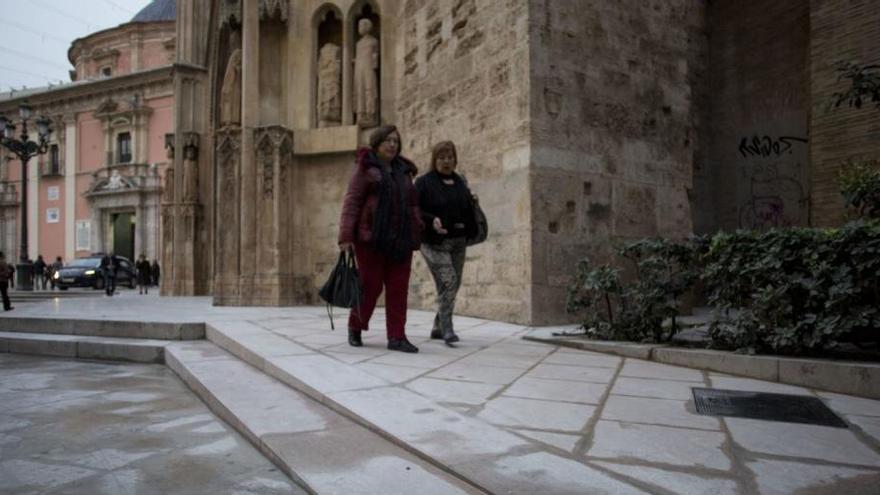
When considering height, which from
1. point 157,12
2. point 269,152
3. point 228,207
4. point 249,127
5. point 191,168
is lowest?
point 228,207

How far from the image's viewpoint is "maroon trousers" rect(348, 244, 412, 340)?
4773mm

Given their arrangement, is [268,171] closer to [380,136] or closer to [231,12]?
[231,12]

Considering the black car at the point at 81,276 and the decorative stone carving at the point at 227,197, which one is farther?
the black car at the point at 81,276

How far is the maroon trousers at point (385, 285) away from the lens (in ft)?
15.7

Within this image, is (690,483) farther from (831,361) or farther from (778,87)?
(778,87)

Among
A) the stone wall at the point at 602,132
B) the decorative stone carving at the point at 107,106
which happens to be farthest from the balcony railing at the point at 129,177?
the stone wall at the point at 602,132

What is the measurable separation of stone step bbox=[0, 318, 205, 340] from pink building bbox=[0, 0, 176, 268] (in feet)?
95.3

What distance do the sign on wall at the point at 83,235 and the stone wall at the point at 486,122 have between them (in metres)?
34.7

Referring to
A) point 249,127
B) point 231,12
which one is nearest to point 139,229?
point 231,12

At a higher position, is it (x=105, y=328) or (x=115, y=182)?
(x=115, y=182)

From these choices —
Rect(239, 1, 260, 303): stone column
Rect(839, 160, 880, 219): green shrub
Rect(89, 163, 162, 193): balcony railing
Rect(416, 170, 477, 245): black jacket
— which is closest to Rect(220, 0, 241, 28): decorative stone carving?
Rect(239, 1, 260, 303): stone column

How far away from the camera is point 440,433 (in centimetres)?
255

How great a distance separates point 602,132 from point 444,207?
3.00 meters

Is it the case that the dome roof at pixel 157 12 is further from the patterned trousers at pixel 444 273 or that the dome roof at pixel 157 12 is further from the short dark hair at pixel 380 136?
the patterned trousers at pixel 444 273
